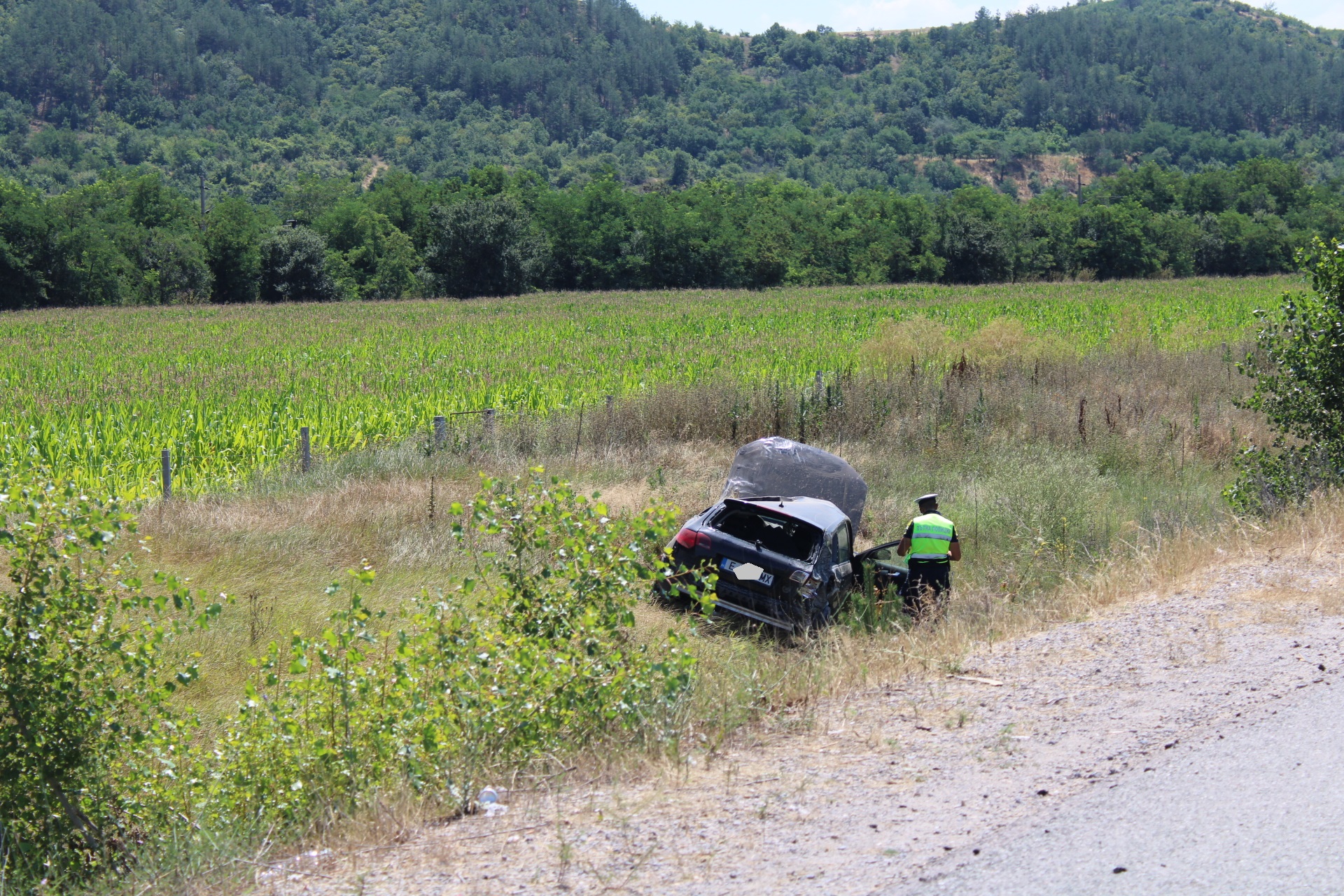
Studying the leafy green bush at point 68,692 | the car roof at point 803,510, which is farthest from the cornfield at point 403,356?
the car roof at point 803,510

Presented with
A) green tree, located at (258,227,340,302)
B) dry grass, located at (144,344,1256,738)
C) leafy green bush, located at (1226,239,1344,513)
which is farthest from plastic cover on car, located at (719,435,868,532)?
green tree, located at (258,227,340,302)

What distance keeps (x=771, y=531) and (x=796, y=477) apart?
3.54 meters

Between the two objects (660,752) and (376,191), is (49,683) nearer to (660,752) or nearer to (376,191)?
(660,752)

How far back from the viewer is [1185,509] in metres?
13.3

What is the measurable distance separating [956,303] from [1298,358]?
45047 millimetres

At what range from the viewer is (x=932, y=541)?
10273 mm

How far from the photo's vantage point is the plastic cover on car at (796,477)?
1390cm

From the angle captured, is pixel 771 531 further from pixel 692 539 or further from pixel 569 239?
pixel 569 239

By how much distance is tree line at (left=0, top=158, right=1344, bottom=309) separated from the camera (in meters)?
65.1

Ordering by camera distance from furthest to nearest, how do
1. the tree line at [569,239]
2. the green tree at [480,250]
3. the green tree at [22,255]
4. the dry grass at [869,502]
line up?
the green tree at [480,250], the tree line at [569,239], the green tree at [22,255], the dry grass at [869,502]

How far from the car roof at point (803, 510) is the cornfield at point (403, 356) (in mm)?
5867

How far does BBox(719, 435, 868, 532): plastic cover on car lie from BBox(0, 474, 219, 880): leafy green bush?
8.79 m

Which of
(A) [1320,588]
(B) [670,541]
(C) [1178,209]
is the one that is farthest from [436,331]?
(C) [1178,209]

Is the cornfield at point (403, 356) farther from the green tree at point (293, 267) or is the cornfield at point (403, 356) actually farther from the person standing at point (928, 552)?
the green tree at point (293, 267)
